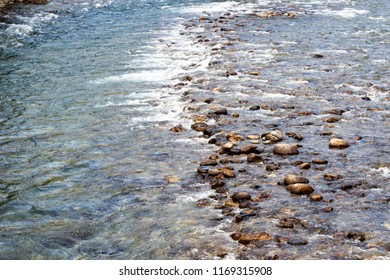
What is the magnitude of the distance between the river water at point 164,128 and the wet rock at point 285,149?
0.82ft

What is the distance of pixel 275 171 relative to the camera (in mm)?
9258

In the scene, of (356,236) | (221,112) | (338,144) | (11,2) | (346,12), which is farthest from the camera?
(11,2)

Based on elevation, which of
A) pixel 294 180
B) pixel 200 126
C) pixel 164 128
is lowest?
pixel 164 128

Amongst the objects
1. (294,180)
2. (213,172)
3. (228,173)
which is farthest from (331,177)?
(213,172)

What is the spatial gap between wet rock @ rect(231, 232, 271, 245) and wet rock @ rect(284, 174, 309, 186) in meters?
1.63

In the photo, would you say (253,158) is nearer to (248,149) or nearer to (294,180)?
(248,149)

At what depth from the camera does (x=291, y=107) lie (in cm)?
1254

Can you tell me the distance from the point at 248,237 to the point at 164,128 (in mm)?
4944

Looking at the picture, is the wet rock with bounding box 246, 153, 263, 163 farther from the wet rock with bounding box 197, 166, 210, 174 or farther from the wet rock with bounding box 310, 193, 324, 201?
the wet rock with bounding box 310, 193, 324, 201

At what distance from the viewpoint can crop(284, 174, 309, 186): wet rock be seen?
8.70 m

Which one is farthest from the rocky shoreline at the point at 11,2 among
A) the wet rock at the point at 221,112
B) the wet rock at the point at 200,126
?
the wet rock at the point at 200,126

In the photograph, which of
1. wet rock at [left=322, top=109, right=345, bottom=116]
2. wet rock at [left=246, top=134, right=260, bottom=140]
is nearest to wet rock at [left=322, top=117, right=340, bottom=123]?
wet rock at [left=322, top=109, right=345, bottom=116]
